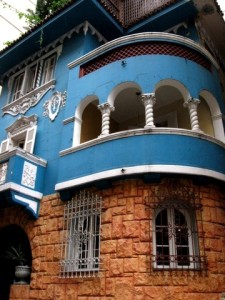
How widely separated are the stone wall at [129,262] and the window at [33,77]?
551 centimetres

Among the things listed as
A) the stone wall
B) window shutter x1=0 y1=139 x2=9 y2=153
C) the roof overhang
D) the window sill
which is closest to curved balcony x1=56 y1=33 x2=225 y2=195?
the stone wall

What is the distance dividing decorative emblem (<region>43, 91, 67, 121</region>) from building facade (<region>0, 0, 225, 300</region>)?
0.05 m

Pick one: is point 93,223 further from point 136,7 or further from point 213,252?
point 136,7

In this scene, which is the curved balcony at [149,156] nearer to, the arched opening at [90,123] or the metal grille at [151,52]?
the arched opening at [90,123]

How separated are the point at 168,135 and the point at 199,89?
2084 millimetres

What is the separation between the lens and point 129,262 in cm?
675

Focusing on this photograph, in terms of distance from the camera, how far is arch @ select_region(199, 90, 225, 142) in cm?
914

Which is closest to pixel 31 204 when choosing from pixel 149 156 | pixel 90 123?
pixel 90 123

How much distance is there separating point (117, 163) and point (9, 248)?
17.5ft

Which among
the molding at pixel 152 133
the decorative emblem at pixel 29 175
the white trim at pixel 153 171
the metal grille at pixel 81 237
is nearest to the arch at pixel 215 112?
the molding at pixel 152 133

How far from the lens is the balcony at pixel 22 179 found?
8.60m

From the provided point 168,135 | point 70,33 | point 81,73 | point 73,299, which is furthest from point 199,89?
point 73,299

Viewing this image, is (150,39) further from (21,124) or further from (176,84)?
(21,124)

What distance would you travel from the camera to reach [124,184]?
300 inches
